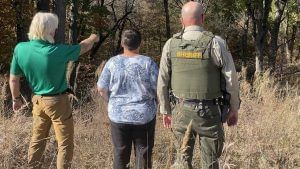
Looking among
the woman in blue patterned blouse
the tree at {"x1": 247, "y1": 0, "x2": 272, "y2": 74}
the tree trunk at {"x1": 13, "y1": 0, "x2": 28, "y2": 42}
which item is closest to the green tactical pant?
the woman in blue patterned blouse

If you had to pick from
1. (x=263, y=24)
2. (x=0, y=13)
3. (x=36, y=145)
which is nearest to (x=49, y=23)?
(x=36, y=145)

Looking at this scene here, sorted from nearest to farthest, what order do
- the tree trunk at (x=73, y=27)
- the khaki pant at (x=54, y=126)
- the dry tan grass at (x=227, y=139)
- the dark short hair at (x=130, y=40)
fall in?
the dark short hair at (x=130, y=40), the khaki pant at (x=54, y=126), the dry tan grass at (x=227, y=139), the tree trunk at (x=73, y=27)

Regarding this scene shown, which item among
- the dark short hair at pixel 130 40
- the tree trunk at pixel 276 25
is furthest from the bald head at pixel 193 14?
the tree trunk at pixel 276 25

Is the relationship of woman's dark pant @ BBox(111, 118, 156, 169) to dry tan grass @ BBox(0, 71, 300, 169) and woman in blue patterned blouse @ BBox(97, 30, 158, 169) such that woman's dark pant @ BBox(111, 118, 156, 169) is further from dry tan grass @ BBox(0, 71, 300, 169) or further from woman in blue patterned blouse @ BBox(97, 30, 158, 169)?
dry tan grass @ BBox(0, 71, 300, 169)

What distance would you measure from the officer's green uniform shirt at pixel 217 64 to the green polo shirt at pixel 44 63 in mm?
852

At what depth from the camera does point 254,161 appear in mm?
4785

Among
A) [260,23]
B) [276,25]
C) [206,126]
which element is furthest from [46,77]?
[276,25]

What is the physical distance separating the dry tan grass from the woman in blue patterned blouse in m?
0.32

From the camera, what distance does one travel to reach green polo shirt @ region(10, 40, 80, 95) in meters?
4.35

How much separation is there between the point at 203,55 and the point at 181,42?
0.23 metres

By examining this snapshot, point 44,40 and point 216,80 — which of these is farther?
point 44,40

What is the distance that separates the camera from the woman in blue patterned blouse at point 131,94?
14.0 ft

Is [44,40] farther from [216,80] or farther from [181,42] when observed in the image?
[216,80]

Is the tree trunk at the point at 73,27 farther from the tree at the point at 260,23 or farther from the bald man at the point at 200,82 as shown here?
the bald man at the point at 200,82
